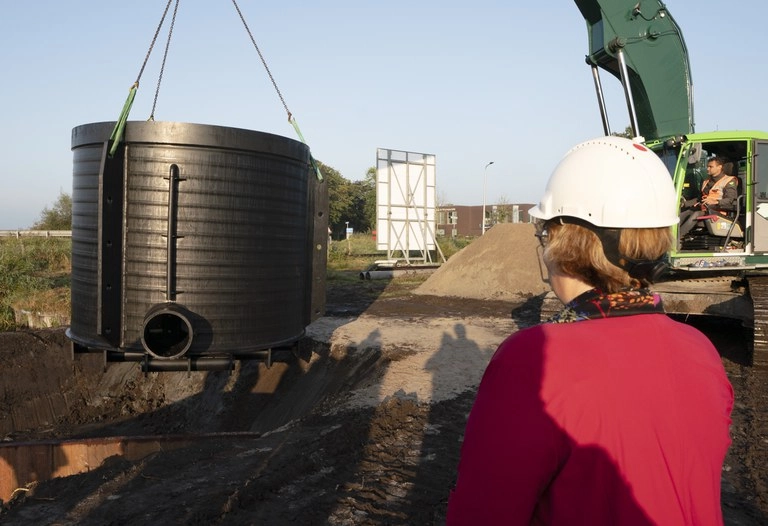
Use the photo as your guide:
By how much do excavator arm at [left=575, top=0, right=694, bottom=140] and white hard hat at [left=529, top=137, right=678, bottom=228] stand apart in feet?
25.3

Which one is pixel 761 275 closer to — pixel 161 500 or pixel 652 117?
pixel 652 117

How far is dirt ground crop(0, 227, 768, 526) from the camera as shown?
3703mm

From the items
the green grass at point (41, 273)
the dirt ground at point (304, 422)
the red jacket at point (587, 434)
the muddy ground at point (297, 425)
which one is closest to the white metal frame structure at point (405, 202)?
the green grass at point (41, 273)

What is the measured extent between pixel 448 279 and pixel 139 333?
41.4ft

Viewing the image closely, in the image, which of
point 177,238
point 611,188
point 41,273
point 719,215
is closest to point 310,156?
point 177,238

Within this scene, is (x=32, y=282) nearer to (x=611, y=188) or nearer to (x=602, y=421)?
(x=611, y=188)

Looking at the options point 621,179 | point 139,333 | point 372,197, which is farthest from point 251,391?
point 372,197

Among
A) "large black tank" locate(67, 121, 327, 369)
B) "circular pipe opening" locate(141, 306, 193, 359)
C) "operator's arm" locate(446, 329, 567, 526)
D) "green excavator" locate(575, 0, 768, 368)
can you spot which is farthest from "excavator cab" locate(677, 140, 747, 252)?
"operator's arm" locate(446, 329, 567, 526)

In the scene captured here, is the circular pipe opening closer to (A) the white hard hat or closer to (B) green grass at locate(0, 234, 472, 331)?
(A) the white hard hat

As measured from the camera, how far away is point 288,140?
4504mm

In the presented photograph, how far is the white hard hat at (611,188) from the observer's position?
4.62 feet

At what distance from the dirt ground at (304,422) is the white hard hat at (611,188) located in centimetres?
252

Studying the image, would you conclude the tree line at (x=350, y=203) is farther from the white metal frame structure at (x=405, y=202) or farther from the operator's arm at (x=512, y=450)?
the operator's arm at (x=512, y=450)

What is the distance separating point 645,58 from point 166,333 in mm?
7425
